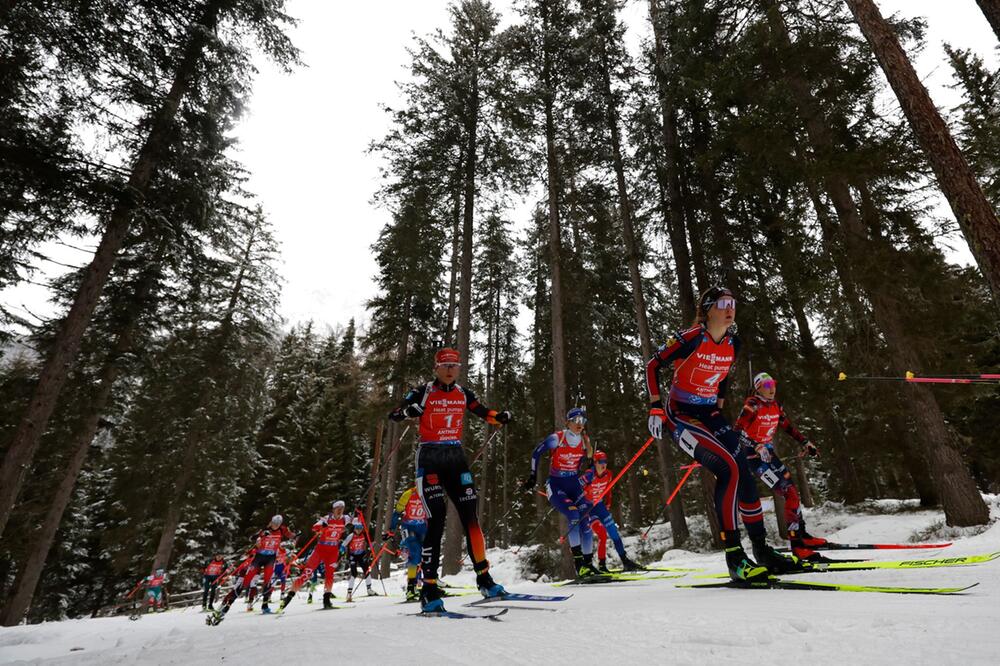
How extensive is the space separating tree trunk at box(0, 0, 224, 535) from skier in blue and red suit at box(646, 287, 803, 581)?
419 inches

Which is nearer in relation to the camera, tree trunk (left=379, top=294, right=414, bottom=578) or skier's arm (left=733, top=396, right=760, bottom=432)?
skier's arm (left=733, top=396, right=760, bottom=432)

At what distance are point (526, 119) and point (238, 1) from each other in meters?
8.39

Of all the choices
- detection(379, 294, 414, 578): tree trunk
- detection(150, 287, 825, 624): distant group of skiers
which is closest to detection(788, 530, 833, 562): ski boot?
detection(150, 287, 825, 624): distant group of skiers

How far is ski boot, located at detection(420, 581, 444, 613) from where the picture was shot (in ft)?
15.8

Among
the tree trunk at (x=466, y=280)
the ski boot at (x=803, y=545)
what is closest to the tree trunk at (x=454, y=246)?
the tree trunk at (x=466, y=280)

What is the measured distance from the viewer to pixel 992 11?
5.64m

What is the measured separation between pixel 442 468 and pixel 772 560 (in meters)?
3.37

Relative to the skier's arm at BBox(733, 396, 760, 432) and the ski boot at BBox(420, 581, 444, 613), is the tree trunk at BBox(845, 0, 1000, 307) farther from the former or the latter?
the ski boot at BBox(420, 581, 444, 613)

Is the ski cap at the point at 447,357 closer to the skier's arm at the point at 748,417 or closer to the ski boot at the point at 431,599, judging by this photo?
the ski boot at the point at 431,599

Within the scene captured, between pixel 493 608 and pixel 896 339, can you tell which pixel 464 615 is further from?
pixel 896 339

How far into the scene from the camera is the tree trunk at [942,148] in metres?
5.68

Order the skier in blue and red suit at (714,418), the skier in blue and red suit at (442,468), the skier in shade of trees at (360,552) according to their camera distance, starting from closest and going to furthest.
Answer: the skier in blue and red suit at (714,418) < the skier in blue and red suit at (442,468) < the skier in shade of trees at (360,552)

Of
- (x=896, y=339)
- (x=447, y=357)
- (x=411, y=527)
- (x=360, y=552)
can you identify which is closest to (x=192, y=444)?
(x=360, y=552)

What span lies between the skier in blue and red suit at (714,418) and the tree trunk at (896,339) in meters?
5.76
